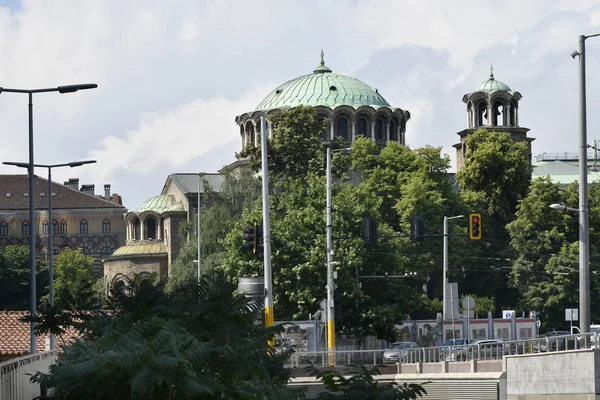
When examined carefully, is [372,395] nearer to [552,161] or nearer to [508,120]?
[508,120]

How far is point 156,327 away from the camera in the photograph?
10.3 m

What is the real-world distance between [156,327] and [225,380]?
62 cm

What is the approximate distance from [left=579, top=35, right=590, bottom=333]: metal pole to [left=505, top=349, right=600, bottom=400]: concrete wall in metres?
0.79

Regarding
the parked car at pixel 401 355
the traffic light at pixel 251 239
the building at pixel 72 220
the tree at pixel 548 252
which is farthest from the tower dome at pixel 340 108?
the traffic light at pixel 251 239

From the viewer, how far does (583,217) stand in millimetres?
27031

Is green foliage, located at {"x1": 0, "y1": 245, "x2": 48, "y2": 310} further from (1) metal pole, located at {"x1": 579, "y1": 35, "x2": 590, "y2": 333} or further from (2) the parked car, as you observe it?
(1) metal pole, located at {"x1": 579, "y1": 35, "x2": 590, "y2": 333}

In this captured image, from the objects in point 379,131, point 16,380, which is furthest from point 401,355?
point 379,131

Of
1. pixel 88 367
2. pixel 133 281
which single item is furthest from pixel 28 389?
pixel 88 367

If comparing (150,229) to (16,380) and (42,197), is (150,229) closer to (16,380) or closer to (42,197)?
(42,197)

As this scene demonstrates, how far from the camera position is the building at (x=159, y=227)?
388 feet

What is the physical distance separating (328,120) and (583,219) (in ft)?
251

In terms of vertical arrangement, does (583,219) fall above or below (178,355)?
above

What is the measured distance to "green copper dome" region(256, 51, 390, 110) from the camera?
356 ft

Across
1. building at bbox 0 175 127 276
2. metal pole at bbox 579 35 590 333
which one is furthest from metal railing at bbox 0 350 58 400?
building at bbox 0 175 127 276
